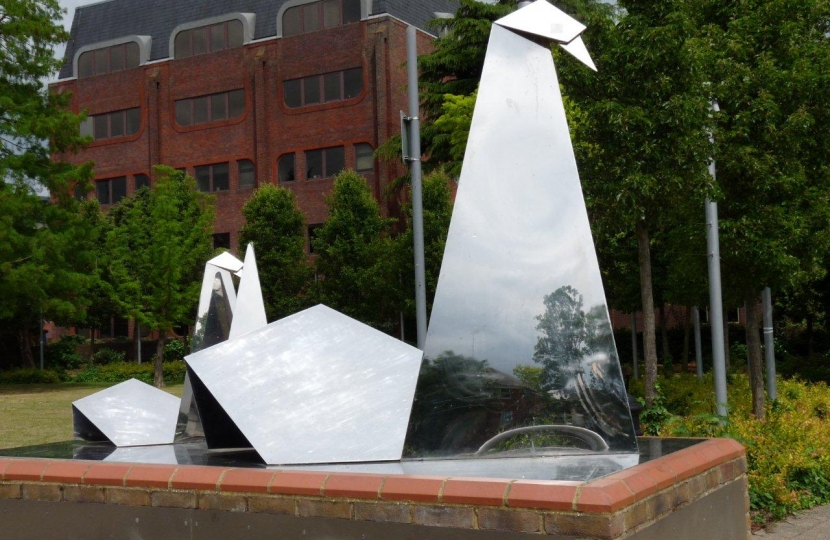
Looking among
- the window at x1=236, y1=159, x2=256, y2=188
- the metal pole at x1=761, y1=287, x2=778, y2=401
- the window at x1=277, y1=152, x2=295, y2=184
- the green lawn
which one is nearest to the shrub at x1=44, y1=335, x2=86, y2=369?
the window at x1=236, y1=159, x2=256, y2=188

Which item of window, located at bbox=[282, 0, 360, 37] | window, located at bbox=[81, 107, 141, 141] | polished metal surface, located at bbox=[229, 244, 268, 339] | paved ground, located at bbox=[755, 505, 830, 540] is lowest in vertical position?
paved ground, located at bbox=[755, 505, 830, 540]

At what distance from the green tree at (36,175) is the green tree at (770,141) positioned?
758 inches

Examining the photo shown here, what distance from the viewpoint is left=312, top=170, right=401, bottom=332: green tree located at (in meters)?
34.1

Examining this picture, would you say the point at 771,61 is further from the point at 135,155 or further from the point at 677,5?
the point at 135,155

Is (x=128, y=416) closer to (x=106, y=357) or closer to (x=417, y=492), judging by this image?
(x=417, y=492)

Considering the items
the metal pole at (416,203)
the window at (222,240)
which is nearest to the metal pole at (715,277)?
the metal pole at (416,203)

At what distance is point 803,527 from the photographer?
8.40 m

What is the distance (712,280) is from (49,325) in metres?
44.1

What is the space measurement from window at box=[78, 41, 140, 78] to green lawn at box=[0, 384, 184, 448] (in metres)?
21.5

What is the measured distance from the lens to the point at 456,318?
5.95 m

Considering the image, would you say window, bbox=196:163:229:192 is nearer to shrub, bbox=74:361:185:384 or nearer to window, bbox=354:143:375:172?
window, bbox=354:143:375:172

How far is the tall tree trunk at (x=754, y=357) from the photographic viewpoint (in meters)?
12.6

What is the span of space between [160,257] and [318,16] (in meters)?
16.1

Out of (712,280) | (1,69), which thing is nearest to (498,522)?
(712,280)
